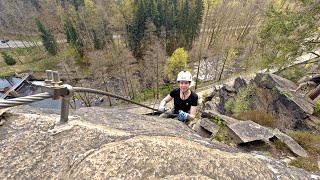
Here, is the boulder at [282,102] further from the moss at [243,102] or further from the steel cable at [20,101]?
the steel cable at [20,101]

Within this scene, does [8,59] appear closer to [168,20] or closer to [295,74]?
[168,20]

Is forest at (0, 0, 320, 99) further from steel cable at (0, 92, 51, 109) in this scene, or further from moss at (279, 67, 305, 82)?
steel cable at (0, 92, 51, 109)

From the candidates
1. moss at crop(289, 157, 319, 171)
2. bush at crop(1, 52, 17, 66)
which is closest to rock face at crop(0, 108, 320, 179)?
moss at crop(289, 157, 319, 171)

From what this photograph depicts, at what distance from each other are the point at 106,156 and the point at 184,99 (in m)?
3.92

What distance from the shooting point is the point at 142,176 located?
2340 millimetres

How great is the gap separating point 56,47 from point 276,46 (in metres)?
45.1

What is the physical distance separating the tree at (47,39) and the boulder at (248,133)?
145 ft

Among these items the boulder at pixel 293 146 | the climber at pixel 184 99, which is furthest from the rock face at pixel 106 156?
the boulder at pixel 293 146

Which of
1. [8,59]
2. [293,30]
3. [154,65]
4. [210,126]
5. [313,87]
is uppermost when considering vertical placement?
[293,30]

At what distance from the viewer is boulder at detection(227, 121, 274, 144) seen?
256 inches

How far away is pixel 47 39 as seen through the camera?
140ft

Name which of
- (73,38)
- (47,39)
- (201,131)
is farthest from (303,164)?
(47,39)

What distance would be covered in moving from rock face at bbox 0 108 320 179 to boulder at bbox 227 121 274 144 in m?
3.43

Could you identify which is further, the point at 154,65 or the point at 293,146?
the point at 154,65
